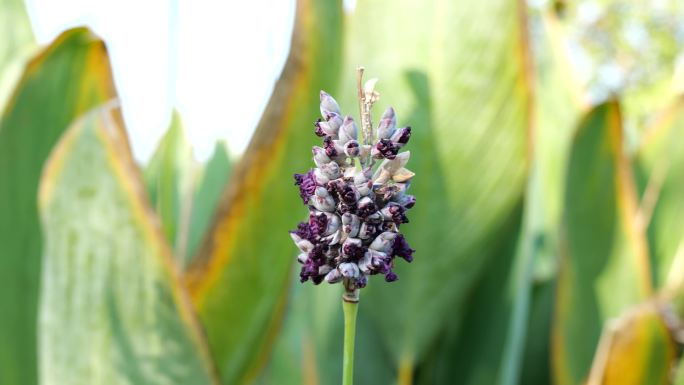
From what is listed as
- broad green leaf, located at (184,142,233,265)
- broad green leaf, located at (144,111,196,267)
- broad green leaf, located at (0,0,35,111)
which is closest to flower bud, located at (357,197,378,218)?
broad green leaf, located at (144,111,196,267)

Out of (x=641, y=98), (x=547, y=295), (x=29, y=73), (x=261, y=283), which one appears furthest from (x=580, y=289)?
(x=641, y=98)

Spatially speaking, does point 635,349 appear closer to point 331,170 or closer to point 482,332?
point 482,332

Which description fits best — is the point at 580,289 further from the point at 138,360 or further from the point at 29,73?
the point at 29,73

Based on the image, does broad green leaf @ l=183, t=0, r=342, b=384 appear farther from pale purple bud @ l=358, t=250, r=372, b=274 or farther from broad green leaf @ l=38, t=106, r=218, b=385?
pale purple bud @ l=358, t=250, r=372, b=274

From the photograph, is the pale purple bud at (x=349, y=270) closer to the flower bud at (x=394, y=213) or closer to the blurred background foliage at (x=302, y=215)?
the flower bud at (x=394, y=213)

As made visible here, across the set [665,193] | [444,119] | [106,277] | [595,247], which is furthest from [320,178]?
[665,193]

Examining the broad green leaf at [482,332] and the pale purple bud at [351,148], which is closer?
the pale purple bud at [351,148]

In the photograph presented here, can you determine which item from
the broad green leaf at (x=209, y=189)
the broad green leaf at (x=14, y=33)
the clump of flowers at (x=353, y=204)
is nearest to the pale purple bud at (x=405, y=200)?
the clump of flowers at (x=353, y=204)
